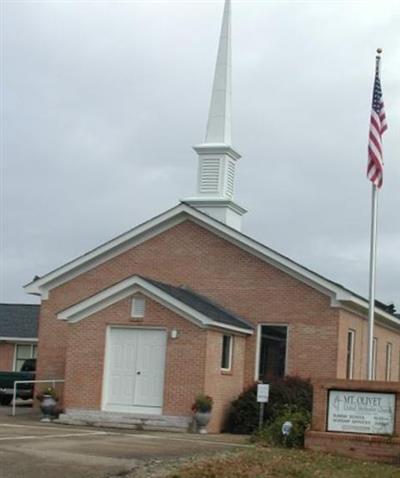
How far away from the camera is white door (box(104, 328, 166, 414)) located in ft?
82.9

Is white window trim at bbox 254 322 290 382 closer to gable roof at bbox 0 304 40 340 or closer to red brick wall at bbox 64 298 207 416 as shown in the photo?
red brick wall at bbox 64 298 207 416

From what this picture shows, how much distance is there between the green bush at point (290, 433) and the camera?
2031cm

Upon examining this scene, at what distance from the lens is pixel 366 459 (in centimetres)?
1870

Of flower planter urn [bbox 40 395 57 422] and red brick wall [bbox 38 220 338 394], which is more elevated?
red brick wall [bbox 38 220 338 394]

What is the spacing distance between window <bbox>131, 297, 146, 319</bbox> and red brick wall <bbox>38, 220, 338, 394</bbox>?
128 cm

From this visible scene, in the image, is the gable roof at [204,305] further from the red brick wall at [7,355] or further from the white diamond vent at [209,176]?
the red brick wall at [7,355]

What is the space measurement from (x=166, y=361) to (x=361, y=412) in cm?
710

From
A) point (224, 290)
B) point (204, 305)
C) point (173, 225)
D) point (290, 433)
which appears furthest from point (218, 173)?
point (290, 433)

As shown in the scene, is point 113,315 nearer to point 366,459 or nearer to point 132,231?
point 132,231

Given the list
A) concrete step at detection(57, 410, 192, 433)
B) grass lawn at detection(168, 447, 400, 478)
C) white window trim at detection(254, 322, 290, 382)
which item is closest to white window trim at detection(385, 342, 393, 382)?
white window trim at detection(254, 322, 290, 382)

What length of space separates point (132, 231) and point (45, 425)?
24.6 ft

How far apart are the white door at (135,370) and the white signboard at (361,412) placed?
6.69 metres

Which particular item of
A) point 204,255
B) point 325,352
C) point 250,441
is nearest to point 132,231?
point 204,255

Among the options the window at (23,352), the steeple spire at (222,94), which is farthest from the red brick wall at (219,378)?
the window at (23,352)
